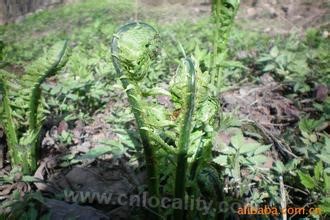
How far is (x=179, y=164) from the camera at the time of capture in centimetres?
121

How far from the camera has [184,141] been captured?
46.0 inches

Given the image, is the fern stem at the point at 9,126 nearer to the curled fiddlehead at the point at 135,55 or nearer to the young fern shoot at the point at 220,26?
the curled fiddlehead at the point at 135,55

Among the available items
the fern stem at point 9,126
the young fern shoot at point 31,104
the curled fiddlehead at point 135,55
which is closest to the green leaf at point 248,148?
the curled fiddlehead at point 135,55

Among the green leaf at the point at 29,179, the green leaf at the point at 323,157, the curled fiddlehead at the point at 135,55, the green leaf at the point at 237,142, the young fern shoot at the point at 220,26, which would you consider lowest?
the green leaf at the point at 29,179

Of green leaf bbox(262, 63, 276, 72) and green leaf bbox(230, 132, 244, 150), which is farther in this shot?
green leaf bbox(262, 63, 276, 72)

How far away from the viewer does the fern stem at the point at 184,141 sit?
106 centimetres

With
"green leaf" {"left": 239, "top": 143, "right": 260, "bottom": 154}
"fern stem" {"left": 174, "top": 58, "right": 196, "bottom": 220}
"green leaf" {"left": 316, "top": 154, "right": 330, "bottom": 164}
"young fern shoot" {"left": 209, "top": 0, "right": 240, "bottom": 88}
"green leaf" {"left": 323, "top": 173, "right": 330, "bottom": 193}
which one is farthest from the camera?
"young fern shoot" {"left": 209, "top": 0, "right": 240, "bottom": 88}

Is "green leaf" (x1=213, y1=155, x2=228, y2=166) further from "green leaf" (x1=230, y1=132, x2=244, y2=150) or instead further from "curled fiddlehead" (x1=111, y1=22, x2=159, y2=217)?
"curled fiddlehead" (x1=111, y1=22, x2=159, y2=217)

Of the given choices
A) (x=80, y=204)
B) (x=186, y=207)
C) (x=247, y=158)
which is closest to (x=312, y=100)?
(x=247, y=158)

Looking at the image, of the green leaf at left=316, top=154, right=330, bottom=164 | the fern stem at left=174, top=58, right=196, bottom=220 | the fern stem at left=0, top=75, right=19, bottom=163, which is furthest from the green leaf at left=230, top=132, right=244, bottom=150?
the fern stem at left=0, top=75, right=19, bottom=163

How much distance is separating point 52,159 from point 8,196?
29 cm

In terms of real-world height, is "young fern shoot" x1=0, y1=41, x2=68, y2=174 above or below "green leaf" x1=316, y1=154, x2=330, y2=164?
above

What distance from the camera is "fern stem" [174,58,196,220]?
3.49 ft

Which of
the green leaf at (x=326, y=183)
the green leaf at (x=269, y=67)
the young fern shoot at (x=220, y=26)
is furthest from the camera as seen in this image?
the green leaf at (x=269, y=67)
